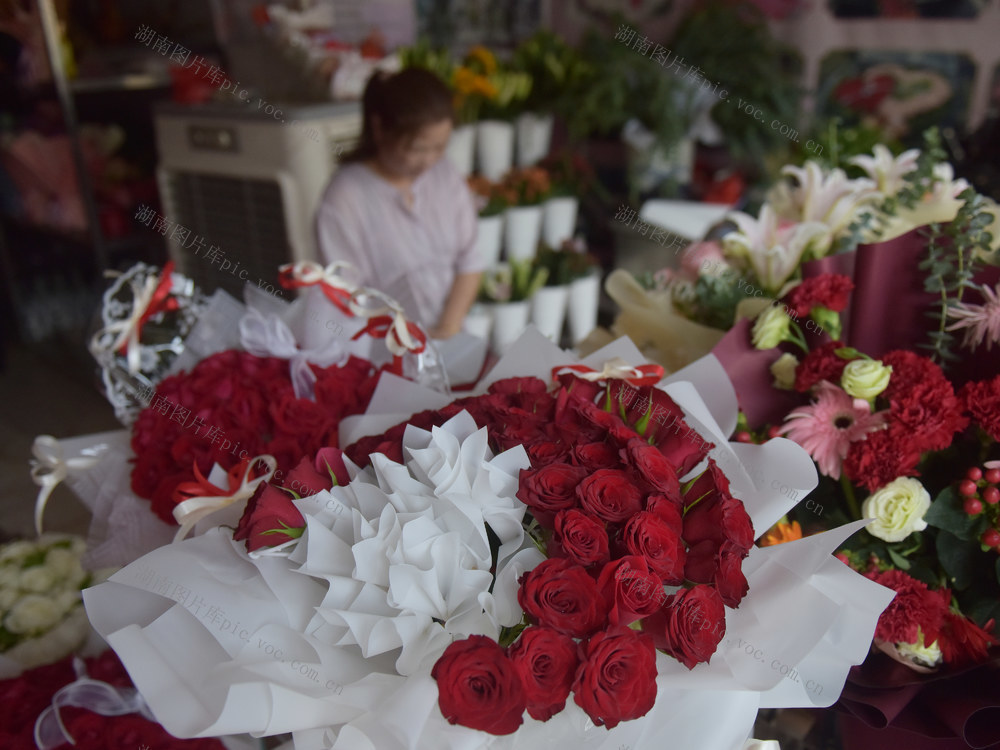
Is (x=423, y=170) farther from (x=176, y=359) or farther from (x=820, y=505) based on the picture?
(x=820, y=505)

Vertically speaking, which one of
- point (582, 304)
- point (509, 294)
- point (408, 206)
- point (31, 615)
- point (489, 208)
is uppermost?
point (408, 206)

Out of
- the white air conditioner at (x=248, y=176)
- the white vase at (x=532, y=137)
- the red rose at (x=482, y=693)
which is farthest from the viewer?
the white vase at (x=532, y=137)

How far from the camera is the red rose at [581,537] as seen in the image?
494mm

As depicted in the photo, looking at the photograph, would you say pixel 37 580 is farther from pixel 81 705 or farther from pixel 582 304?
pixel 582 304

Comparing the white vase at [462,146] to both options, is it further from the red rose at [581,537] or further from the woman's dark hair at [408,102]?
the red rose at [581,537]

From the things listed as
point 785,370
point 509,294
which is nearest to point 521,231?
point 509,294

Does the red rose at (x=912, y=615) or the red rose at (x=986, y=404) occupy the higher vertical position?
the red rose at (x=986, y=404)

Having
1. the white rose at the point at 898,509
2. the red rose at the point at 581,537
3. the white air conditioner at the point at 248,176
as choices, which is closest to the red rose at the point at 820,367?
the white rose at the point at 898,509

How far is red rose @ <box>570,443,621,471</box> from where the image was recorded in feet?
1.84

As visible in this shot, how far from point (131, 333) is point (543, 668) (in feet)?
2.19

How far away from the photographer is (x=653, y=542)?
1.62ft

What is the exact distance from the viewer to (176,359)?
93cm

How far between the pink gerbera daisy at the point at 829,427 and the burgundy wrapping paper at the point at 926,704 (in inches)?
7.0

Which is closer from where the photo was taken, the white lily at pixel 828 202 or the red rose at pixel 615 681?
the red rose at pixel 615 681
